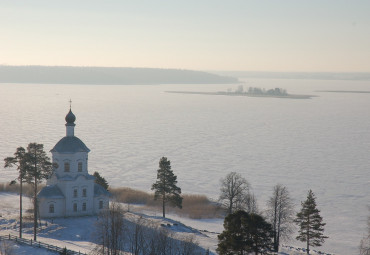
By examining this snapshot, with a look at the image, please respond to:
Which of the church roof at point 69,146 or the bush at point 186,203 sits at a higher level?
the church roof at point 69,146

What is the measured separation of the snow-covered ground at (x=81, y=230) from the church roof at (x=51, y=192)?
2.16m

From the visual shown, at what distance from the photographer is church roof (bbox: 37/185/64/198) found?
150 feet

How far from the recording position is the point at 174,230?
141 feet

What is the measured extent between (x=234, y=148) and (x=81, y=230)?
4704cm

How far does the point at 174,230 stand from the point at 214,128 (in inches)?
2719

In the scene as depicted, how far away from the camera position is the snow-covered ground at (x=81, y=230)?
3812 centimetres

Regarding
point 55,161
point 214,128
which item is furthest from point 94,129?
point 55,161

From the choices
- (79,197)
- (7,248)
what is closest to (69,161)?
(79,197)

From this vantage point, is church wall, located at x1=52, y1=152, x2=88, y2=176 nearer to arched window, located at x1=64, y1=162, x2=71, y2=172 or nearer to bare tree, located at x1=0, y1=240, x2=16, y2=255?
arched window, located at x1=64, y1=162, x2=71, y2=172

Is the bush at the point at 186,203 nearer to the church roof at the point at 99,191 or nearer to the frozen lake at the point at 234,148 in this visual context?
the frozen lake at the point at 234,148

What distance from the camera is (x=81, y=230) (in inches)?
1676

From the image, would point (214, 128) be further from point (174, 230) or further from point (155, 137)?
point (174, 230)

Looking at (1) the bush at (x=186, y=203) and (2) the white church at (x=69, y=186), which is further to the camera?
(1) the bush at (x=186, y=203)

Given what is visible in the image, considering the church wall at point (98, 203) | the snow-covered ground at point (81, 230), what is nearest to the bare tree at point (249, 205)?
the snow-covered ground at point (81, 230)
